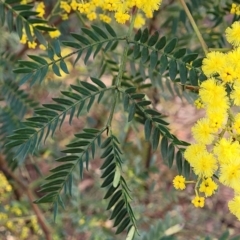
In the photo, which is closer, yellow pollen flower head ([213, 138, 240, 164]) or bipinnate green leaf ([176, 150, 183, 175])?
yellow pollen flower head ([213, 138, 240, 164])

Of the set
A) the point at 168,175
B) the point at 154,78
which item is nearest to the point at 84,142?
the point at 154,78

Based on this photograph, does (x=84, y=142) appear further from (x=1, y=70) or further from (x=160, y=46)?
(x=1, y=70)

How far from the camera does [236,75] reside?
647mm

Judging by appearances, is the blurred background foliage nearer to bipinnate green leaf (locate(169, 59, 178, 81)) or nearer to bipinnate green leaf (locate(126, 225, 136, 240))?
bipinnate green leaf (locate(169, 59, 178, 81))

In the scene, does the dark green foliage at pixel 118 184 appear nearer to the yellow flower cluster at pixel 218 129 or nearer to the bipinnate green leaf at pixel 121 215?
the bipinnate green leaf at pixel 121 215

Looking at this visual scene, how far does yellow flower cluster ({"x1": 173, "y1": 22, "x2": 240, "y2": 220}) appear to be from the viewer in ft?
2.05

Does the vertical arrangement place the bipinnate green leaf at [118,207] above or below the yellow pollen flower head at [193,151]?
below

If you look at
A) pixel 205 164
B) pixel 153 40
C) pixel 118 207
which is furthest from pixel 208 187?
pixel 153 40

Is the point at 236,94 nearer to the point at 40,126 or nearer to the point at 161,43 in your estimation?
the point at 161,43

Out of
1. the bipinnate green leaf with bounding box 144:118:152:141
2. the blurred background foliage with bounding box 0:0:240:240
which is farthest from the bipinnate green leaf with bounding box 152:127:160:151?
the blurred background foliage with bounding box 0:0:240:240

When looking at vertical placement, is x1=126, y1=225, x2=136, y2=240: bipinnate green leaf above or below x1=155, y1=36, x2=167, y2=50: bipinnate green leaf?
below

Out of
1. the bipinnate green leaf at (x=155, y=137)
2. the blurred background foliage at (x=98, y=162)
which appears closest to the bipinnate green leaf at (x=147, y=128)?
the bipinnate green leaf at (x=155, y=137)

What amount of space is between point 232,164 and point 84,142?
213 millimetres

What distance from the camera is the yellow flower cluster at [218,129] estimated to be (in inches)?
24.6
